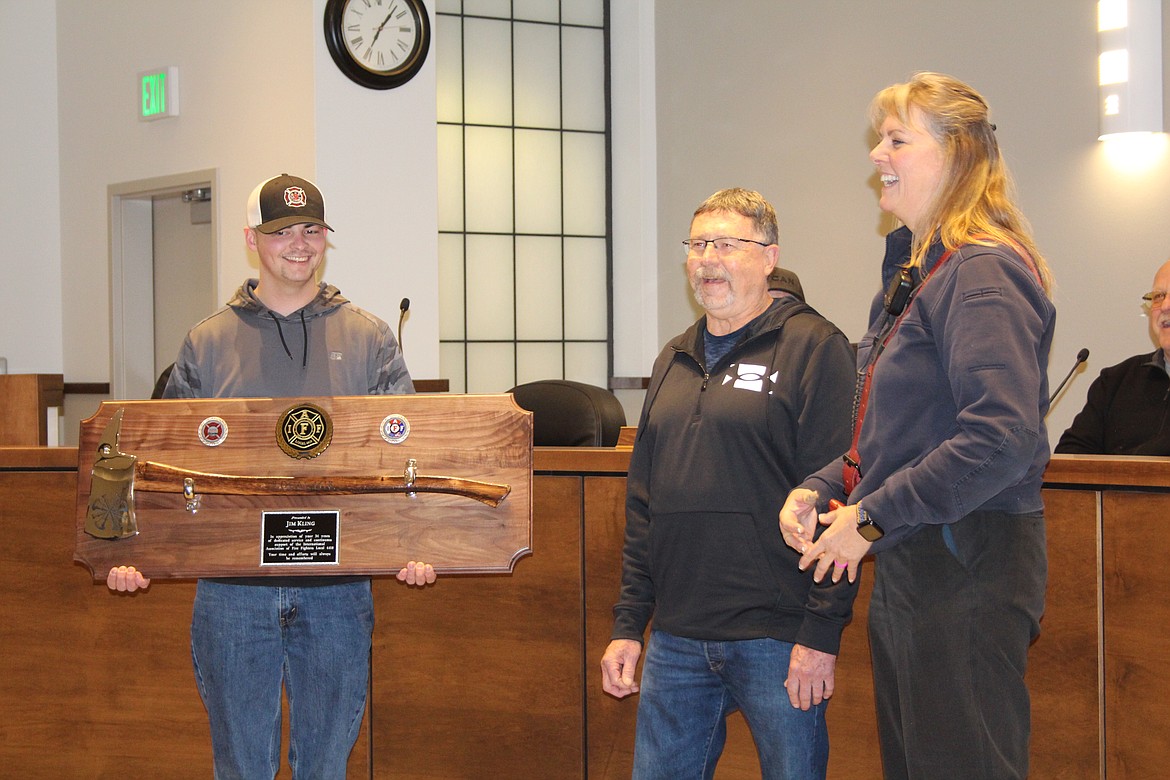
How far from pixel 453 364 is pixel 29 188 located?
280cm

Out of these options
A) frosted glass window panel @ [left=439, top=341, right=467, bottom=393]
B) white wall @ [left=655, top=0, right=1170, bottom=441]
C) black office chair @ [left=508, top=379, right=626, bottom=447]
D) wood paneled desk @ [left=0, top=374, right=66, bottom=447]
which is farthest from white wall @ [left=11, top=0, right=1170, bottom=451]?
black office chair @ [left=508, top=379, right=626, bottom=447]

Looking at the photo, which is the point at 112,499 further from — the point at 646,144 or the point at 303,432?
the point at 646,144

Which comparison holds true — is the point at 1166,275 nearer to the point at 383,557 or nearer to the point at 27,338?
the point at 383,557

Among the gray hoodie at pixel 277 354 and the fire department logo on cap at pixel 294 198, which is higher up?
the fire department logo on cap at pixel 294 198

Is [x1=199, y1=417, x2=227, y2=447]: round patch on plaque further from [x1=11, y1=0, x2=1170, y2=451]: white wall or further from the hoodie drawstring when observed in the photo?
[x1=11, y1=0, x2=1170, y2=451]: white wall

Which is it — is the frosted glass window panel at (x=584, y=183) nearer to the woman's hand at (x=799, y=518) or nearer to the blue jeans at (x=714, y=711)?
the blue jeans at (x=714, y=711)

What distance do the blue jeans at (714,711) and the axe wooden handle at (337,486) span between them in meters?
0.44

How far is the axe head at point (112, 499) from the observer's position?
231cm

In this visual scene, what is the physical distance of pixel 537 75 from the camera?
7258mm

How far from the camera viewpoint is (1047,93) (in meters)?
5.42

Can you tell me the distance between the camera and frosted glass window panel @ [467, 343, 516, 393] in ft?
23.1

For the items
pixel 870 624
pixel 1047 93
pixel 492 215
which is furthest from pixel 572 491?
pixel 492 215

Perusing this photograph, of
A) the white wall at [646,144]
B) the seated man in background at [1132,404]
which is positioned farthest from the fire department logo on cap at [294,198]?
the white wall at [646,144]

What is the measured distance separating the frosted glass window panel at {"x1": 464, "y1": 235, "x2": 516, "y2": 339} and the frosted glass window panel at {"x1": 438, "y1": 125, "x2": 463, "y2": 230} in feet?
0.53
